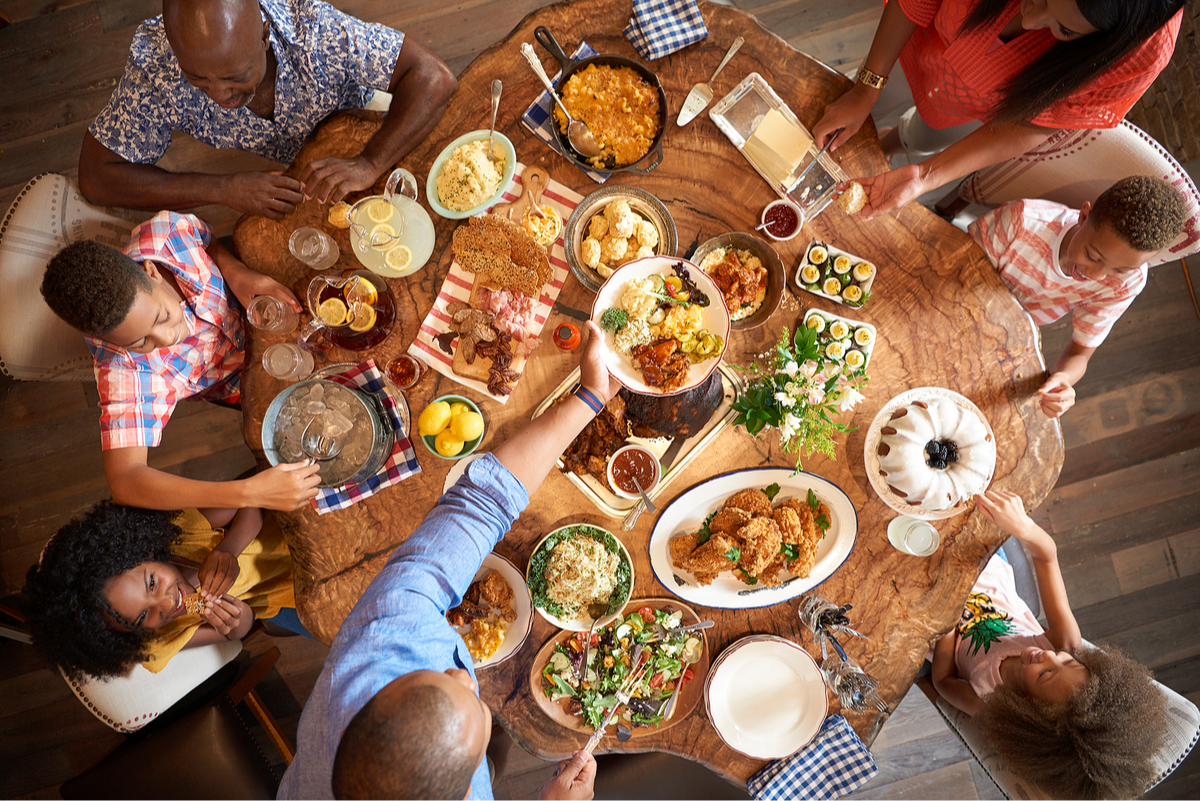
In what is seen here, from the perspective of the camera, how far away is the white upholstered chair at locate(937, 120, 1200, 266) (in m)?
2.61

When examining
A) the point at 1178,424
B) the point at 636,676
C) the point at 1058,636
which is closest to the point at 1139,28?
the point at 1058,636

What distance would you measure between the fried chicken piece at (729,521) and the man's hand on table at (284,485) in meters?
1.72

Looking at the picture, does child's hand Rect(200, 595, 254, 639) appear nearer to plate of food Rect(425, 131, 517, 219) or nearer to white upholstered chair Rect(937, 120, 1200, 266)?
plate of food Rect(425, 131, 517, 219)

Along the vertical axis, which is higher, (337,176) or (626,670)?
(337,176)

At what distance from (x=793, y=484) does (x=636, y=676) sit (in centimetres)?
108

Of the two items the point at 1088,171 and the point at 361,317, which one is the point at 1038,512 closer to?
the point at 1088,171

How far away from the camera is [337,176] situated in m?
2.61

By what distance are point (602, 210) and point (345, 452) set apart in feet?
5.01

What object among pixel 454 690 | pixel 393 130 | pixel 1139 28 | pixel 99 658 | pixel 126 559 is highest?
pixel 1139 28

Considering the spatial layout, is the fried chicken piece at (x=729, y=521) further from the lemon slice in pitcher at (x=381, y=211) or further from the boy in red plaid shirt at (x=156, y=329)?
the lemon slice in pitcher at (x=381, y=211)

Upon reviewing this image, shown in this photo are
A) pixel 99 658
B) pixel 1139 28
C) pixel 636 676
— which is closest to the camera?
pixel 1139 28

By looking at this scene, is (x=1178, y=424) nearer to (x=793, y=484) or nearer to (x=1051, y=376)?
(x=1051, y=376)

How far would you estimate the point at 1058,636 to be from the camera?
9.43ft

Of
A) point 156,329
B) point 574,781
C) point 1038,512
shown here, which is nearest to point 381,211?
point 156,329
